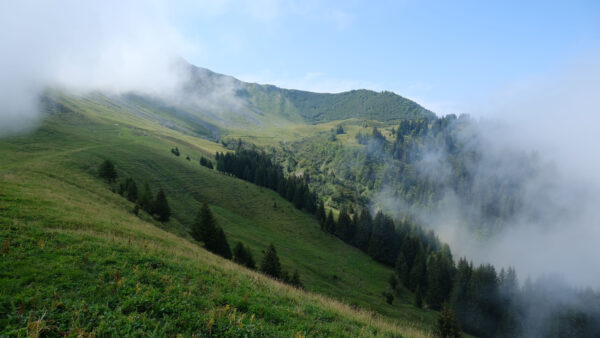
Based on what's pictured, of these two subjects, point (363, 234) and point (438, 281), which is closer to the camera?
point (438, 281)

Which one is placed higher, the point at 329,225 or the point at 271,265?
the point at 271,265

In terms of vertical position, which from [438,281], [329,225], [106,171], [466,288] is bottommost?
[438,281]

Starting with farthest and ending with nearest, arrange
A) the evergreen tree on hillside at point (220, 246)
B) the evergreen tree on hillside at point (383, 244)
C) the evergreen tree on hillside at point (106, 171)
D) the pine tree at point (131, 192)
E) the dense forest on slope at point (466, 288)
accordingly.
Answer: the evergreen tree on hillside at point (383, 244), the dense forest on slope at point (466, 288), the evergreen tree on hillside at point (106, 171), the pine tree at point (131, 192), the evergreen tree on hillside at point (220, 246)

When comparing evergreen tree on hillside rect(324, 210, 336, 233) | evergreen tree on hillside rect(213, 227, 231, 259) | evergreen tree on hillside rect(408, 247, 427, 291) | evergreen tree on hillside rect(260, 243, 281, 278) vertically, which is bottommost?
evergreen tree on hillside rect(408, 247, 427, 291)

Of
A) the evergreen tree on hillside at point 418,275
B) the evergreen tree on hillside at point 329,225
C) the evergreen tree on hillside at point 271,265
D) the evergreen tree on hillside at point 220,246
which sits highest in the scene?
the evergreen tree on hillside at point 271,265

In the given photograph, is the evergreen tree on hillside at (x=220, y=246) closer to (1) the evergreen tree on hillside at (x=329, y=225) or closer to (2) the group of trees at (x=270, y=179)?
(1) the evergreen tree on hillside at (x=329, y=225)

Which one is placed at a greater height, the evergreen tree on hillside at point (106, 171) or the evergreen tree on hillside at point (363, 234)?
the evergreen tree on hillside at point (106, 171)

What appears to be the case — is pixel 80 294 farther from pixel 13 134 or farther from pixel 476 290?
pixel 476 290

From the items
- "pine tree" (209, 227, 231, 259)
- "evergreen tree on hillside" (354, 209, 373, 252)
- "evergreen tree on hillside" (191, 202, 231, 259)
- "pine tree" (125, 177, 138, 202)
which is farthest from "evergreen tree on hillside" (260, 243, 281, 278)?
"evergreen tree on hillside" (354, 209, 373, 252)

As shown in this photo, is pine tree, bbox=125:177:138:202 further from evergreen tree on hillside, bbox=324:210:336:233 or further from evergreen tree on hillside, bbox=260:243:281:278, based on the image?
evergreen tree on hillside, bbox=324:210:336:233

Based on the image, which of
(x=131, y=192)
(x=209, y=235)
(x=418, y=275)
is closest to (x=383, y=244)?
(x=418, y=275)

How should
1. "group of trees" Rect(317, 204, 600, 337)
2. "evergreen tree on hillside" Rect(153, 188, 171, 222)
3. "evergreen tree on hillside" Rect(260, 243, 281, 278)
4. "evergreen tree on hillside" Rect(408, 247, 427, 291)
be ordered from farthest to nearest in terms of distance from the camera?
"evergreen tree on hillside" Rect(408, 247, 427, 291) < "group of trees" Rect(317, 204, 600, 337) < "evergreen tree on hillside" Rect(153, 188, 171, 222) < "evergreen tree on hillside" Rect(260, 243, 281, 278)

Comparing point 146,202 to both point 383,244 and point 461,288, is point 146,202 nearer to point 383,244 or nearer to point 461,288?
point 383,244

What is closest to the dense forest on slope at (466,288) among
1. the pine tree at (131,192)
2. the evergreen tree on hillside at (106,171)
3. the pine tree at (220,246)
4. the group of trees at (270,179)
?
the group of trees at (270,179)
